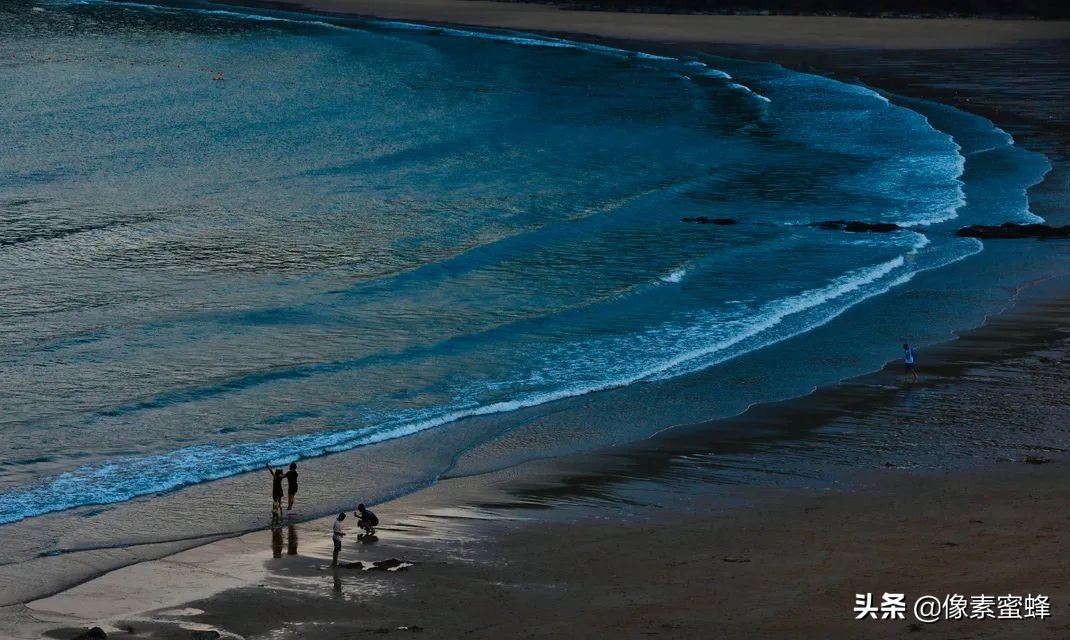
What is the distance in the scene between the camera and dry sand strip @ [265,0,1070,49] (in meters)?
94.1

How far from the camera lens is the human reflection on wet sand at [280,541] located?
1909 centimetres

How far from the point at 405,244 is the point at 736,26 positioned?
70.9 meters

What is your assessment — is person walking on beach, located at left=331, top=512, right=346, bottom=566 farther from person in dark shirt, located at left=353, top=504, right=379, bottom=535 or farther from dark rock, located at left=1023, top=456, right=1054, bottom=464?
dark rock, located at left=1023, top=456, right=1054, bottom=464

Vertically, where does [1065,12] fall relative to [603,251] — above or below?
above

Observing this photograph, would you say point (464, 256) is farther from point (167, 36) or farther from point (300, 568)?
point (167, 36)

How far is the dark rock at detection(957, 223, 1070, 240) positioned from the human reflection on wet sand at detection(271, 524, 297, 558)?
2663 cm

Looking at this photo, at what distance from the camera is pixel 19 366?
2773 centimetres

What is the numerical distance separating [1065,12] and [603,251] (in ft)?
260

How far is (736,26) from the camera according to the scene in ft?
342

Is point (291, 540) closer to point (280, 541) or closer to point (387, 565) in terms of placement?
point (280, 541)

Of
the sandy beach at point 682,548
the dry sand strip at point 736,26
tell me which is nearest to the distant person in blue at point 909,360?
the sandy beach at point 682,548

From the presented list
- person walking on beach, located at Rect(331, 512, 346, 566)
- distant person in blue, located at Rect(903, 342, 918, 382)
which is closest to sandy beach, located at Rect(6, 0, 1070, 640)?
person walking on beach, located at Rect(331, 512, 346, 566)

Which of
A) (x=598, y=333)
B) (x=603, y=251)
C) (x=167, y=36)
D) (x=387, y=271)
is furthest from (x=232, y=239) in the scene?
(x=167, y=36)

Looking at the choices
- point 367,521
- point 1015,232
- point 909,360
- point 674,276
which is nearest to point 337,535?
point 367,521
